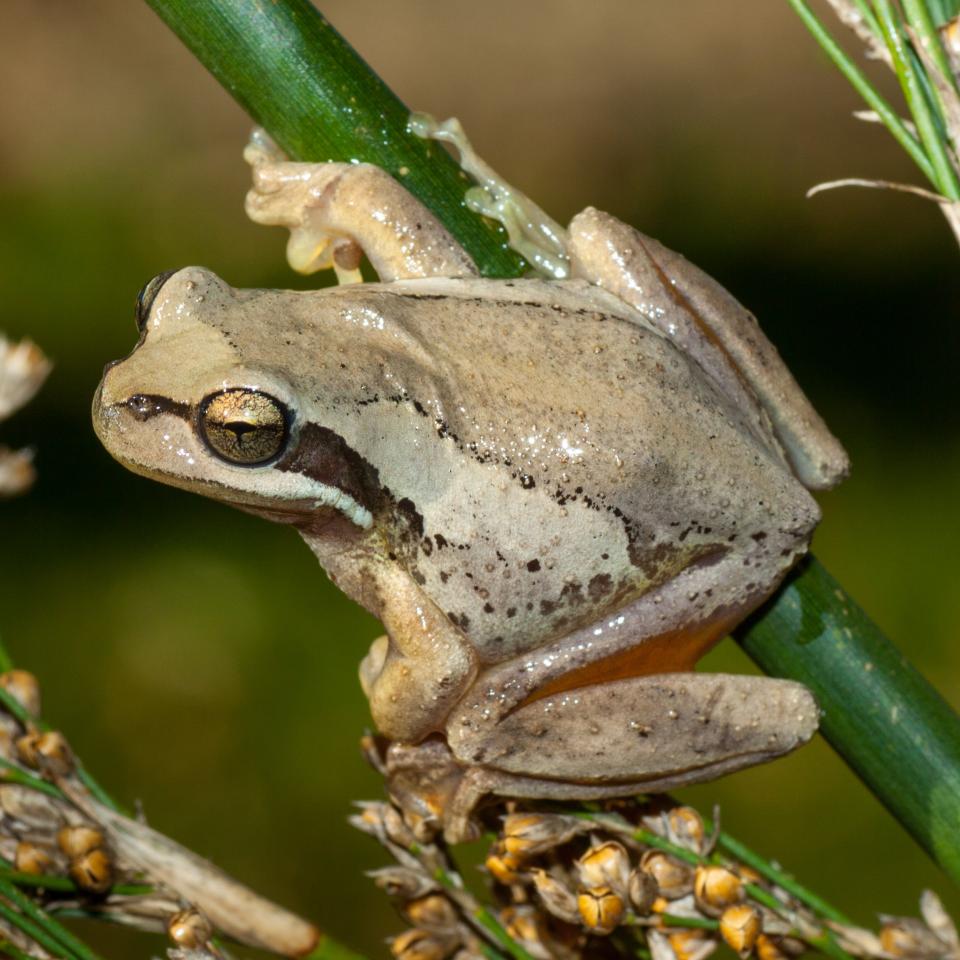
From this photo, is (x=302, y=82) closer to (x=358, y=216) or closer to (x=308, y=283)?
(x=358, y=216)

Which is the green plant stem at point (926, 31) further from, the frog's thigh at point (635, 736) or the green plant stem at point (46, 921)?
the green plant stem at point (46, 921)

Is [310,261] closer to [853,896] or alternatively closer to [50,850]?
[50,850]

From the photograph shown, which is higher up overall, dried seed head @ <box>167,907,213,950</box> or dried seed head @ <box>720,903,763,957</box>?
dried seed head @ <box>167,907,213,950</box>

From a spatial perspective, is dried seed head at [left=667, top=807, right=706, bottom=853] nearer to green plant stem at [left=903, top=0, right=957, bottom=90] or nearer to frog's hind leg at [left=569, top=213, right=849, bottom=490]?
frog's hind leg at [left=569, top=213, right=849, bottom=490]

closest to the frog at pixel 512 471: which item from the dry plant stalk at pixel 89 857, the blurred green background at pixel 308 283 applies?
the dry plant stalk at pixel 89 857

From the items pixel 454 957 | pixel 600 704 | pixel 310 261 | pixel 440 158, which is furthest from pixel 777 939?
pixel 310 261

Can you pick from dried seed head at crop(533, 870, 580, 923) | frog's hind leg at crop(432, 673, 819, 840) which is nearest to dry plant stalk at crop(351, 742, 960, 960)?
dried seed head at crop(533, 870, 580, 923)
